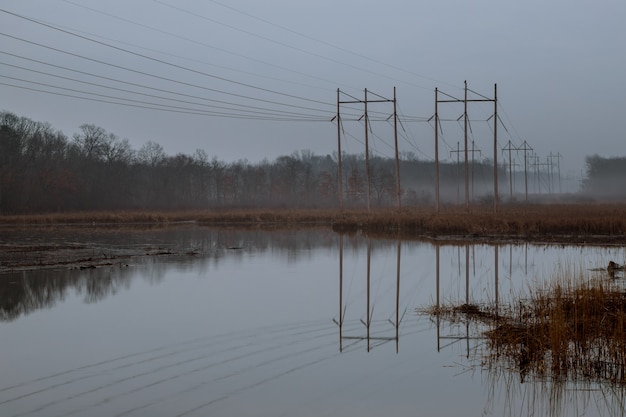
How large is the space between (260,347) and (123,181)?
90.4 metres

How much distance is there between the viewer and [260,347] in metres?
9.47

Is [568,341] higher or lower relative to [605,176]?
lower

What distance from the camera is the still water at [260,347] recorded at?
6965mm

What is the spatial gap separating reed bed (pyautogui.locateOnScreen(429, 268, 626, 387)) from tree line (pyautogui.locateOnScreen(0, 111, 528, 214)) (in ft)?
233

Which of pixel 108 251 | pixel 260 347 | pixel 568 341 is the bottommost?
pixel 260 347

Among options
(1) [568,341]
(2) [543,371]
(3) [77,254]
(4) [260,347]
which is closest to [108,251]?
(3) [77,254]

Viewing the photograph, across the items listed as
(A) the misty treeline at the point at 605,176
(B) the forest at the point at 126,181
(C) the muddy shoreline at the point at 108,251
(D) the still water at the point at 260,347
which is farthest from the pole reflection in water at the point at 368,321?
(A) the misty treeline at the point at 605,176

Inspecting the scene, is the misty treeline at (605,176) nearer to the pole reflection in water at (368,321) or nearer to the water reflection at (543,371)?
the pole reflection in water at (368,321)

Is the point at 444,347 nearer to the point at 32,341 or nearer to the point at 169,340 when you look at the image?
the point at 169,340

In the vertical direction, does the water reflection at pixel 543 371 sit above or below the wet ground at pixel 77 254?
below

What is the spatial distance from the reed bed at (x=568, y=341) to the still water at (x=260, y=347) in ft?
0.93

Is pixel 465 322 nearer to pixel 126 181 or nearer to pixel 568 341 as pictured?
pixel 568 341

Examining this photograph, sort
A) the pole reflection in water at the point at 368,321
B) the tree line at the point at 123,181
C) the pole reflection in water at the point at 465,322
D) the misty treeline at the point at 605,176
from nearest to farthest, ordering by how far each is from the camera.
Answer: the pole reflection in water at the point at 465,322
the pole reflection in water at the point at 368,321
the tree line at the point at 123,181
the misty treeline at the point at 605,176

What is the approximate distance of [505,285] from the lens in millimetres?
15383
